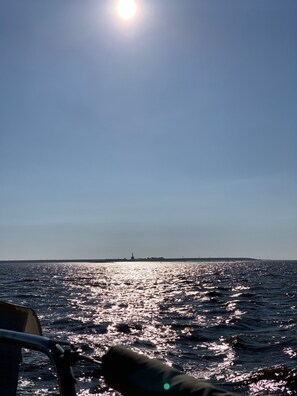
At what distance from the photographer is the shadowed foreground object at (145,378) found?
2748 millimetres

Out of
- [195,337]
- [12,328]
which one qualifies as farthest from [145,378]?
[195,337]

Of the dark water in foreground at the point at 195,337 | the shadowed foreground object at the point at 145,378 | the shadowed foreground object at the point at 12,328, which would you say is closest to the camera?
the shadowed foreground object at the point at 145,378

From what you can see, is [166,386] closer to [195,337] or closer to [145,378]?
[145,378]

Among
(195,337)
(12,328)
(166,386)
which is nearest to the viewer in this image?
(166,386)

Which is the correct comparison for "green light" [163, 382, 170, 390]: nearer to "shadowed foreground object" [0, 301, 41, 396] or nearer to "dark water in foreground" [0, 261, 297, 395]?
"shadowed foreground object" [0, 301, 41, 396]

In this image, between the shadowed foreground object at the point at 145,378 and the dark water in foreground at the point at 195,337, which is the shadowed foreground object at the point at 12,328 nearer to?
the shadowed foreground object at the point at 145,378

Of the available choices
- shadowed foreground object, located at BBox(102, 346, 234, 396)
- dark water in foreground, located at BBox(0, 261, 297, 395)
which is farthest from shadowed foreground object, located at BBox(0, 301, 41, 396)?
dark water in foreground, located at BBox(0, 261, 297, 395)

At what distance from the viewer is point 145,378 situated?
9.93 ft

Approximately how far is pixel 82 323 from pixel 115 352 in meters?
17.2

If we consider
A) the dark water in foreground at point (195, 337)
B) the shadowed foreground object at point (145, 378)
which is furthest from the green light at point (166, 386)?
the dark water in foreground at point (195, 337)

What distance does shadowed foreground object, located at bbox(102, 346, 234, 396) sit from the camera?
2748 millimetres

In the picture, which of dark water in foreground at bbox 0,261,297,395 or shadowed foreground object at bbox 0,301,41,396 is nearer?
shadowed foreground object at bbox 0,301,41,396

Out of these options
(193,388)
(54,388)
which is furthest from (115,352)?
(54,388)

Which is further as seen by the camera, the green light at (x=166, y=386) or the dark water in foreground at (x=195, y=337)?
the dark water in foreground at (x=195, y=337)
